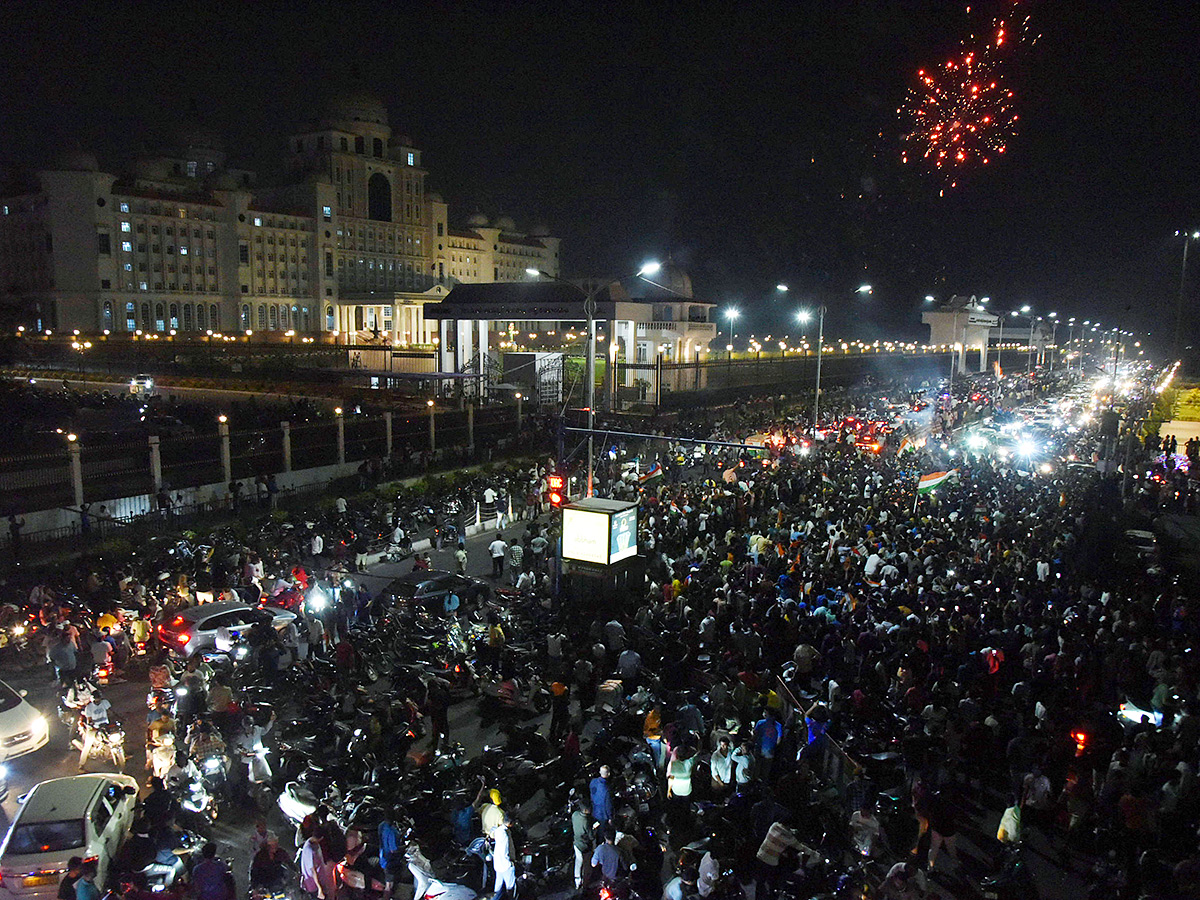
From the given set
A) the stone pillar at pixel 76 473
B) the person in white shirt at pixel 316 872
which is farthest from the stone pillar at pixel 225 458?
the person in white shirt at pixel 316 872

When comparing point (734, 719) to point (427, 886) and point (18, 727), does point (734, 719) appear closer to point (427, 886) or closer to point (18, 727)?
point (427, 886)

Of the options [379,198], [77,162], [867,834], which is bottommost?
[867,834]

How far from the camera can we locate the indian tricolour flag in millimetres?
22203

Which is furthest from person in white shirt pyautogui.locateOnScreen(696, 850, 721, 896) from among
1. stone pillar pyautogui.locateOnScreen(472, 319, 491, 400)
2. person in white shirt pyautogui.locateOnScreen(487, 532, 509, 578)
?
stone pillar pyautogui.locateOnScreen(472, 319, 491, 400)

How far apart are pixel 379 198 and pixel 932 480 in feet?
241

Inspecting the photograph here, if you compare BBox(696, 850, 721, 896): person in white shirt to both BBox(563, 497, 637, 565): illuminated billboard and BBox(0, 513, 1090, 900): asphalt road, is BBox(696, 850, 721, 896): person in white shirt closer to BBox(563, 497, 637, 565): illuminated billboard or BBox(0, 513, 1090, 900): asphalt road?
BBox(0, 513, 1090, 900): asphalt road

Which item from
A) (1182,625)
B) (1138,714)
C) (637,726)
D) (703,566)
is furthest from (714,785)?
(1182,625)

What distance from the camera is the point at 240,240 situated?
73.4 meters

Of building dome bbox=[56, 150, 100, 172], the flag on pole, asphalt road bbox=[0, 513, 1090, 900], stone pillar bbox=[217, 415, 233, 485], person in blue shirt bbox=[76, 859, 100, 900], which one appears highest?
building dome bbox=[56, 150, 100, 172]

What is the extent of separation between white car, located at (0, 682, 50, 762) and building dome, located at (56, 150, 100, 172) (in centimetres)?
6522

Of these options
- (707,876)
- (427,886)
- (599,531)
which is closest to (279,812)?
(427,886)

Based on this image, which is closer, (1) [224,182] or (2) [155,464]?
(2) [155,464]

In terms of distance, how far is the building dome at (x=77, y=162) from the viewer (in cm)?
6319

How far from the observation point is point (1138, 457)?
97.9 feet
